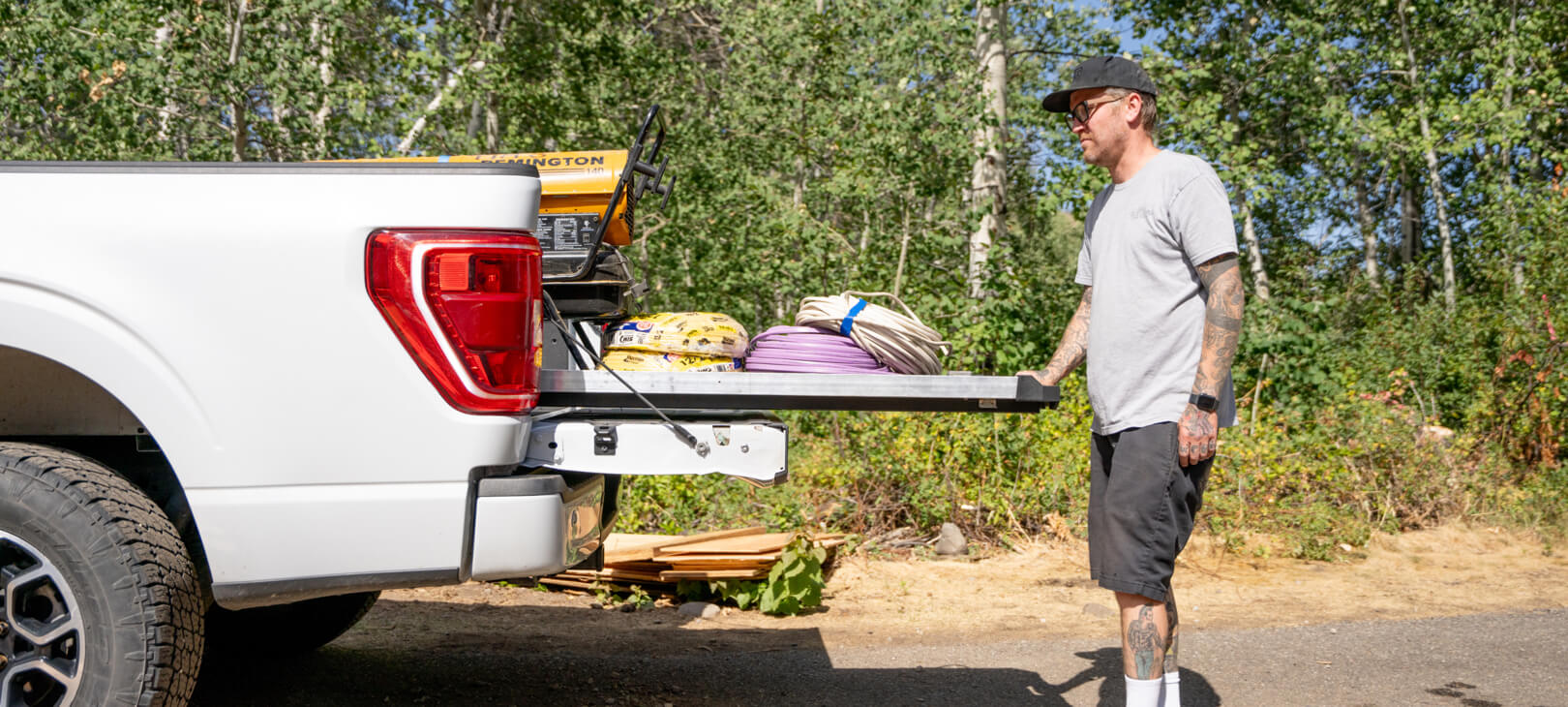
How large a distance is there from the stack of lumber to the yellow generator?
1.92 metres

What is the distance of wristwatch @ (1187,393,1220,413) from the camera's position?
121 inches

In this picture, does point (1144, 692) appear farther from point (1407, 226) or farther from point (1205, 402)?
Result: point (1407, 226)

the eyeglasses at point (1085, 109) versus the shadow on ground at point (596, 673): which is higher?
the eyeglasses at point (1085, 109)

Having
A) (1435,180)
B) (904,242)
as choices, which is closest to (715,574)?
(904,242)

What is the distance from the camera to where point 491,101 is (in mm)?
14578

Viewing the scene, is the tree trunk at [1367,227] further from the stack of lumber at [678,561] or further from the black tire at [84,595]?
the black tire at [84,595]

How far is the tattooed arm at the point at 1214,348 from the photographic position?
306cm

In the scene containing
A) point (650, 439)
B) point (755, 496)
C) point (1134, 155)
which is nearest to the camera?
point (650, 439)

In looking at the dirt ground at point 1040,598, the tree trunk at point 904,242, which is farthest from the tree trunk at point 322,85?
the dirt ground at point 1040,598

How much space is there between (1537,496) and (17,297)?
885cm

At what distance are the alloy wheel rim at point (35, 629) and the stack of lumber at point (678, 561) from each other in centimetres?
273

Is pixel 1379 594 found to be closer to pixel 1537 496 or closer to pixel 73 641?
pixel 1537 496

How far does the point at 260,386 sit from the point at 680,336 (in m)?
1.12

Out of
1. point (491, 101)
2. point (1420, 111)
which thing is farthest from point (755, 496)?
point (1420, 111)
